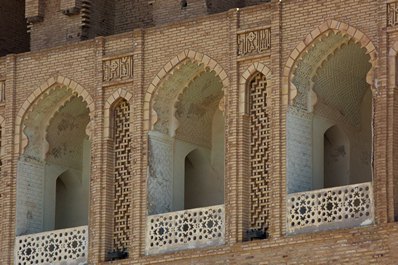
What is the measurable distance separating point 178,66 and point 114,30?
2.17 metres

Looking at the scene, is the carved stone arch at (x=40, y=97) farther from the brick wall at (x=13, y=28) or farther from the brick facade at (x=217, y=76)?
the brick wall at (x=13, y=28)

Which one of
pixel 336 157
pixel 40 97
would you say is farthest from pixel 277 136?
pixel 40 97

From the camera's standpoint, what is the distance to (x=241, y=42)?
77.9 ft

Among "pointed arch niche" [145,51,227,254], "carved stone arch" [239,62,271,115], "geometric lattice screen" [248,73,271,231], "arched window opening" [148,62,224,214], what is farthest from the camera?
"arched window opening" [148,62,224,214]

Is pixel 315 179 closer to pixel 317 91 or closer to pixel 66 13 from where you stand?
pixel 317 91

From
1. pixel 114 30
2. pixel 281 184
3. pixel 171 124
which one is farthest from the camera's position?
pixel 114 30

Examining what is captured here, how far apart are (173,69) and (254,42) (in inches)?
44.9

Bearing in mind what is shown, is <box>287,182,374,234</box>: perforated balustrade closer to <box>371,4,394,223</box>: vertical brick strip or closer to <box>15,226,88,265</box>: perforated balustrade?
<box>371,4,394,223</box>: vertical brick strip

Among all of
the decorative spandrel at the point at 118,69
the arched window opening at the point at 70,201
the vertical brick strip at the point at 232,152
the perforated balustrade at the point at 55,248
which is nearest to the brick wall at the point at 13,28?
the arched window opening at the point at 70,201

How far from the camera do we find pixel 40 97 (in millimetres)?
25406

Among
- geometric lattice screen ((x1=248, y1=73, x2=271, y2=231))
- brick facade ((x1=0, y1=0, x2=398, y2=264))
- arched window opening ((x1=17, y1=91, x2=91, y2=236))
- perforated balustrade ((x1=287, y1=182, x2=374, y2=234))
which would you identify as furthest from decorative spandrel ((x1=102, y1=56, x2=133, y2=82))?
perforated balustrade ((x1=287, y1=182, x2=374, y2=234))

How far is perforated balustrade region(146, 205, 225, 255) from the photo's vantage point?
23606 mm

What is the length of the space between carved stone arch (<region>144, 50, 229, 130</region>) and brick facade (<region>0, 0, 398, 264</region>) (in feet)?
0.04

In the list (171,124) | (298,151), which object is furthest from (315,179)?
(171,124)
